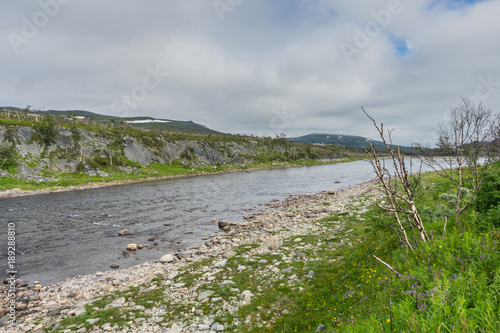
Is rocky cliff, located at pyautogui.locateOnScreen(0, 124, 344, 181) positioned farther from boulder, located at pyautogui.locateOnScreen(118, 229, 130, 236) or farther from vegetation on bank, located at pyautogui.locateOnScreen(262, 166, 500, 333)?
vegetation on bank, located at pyautogui.locateOnScreen(262, 166, 500, 333)

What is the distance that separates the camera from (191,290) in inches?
415

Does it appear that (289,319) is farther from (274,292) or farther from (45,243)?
(45,243)

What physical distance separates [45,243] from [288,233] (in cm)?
2050

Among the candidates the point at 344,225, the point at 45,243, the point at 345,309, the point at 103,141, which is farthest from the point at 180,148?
the point at 345,309

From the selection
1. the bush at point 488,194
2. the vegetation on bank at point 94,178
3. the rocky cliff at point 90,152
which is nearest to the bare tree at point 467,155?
the bush at point 488,194

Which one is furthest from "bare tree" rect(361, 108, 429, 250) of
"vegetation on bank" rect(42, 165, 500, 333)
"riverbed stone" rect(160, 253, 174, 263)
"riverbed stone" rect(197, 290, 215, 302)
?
"riverbed stone" rect(160, 253, 174, 263)

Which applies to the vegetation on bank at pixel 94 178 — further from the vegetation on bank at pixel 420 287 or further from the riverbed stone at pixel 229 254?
the vegetation on bank at pixel 420 287

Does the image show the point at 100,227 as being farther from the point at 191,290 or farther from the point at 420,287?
the point at 420,287

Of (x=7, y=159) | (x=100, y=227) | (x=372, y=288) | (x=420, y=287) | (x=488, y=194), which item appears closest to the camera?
(x=420, y=287)

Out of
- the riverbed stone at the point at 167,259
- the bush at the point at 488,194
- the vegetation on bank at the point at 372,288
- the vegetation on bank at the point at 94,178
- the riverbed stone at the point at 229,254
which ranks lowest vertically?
the vegetation on bank at the point at 94,178

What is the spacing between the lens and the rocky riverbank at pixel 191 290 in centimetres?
852

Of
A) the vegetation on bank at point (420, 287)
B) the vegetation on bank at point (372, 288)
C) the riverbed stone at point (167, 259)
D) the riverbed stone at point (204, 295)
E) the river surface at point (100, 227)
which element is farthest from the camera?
the river surface at point (100, 227)

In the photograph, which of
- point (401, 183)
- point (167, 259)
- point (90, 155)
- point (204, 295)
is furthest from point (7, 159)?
point (401, 183)

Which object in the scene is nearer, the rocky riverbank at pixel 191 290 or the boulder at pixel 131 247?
the rocky riverbank at pixel 191 290
